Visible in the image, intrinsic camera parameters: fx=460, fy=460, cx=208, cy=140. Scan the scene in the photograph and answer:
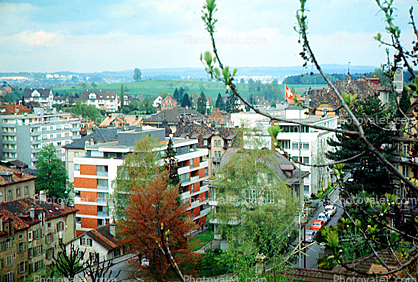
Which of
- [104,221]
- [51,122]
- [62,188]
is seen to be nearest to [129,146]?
[104,221]

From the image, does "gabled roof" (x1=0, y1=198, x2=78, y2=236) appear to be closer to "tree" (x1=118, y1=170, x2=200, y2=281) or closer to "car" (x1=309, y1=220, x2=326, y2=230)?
"tree" (x1=118, y1=170, x2=200, y2=281)

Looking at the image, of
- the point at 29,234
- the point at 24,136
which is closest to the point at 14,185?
the point at 29,234

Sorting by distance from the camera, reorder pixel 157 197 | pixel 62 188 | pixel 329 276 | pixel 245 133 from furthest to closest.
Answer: pixel 62 188 → pixel 245 133 → pixel 157 197 → pixel 329 276

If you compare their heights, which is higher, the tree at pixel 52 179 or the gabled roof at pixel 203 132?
the gabled roof at pixel 203 132

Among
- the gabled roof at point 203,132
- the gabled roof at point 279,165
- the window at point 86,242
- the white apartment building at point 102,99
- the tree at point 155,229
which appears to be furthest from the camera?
the white apartment building at point 102,99

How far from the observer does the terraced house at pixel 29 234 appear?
25438mm

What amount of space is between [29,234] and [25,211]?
193 cm

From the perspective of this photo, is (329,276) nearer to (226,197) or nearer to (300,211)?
(300,211)

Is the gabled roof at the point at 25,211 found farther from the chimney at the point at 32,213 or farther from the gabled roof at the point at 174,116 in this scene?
the gabled roof at the point at 174,116

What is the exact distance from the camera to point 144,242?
22.7 m

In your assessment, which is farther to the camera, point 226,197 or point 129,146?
point 129,146

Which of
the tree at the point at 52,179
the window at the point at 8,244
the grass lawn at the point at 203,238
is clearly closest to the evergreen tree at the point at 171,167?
the grass lawn at the point at 203,238

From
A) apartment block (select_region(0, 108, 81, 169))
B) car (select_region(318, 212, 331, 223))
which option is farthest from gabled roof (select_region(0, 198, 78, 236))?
apartment block (select_region(0, 108, 81, 169))

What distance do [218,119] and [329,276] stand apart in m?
57.8
